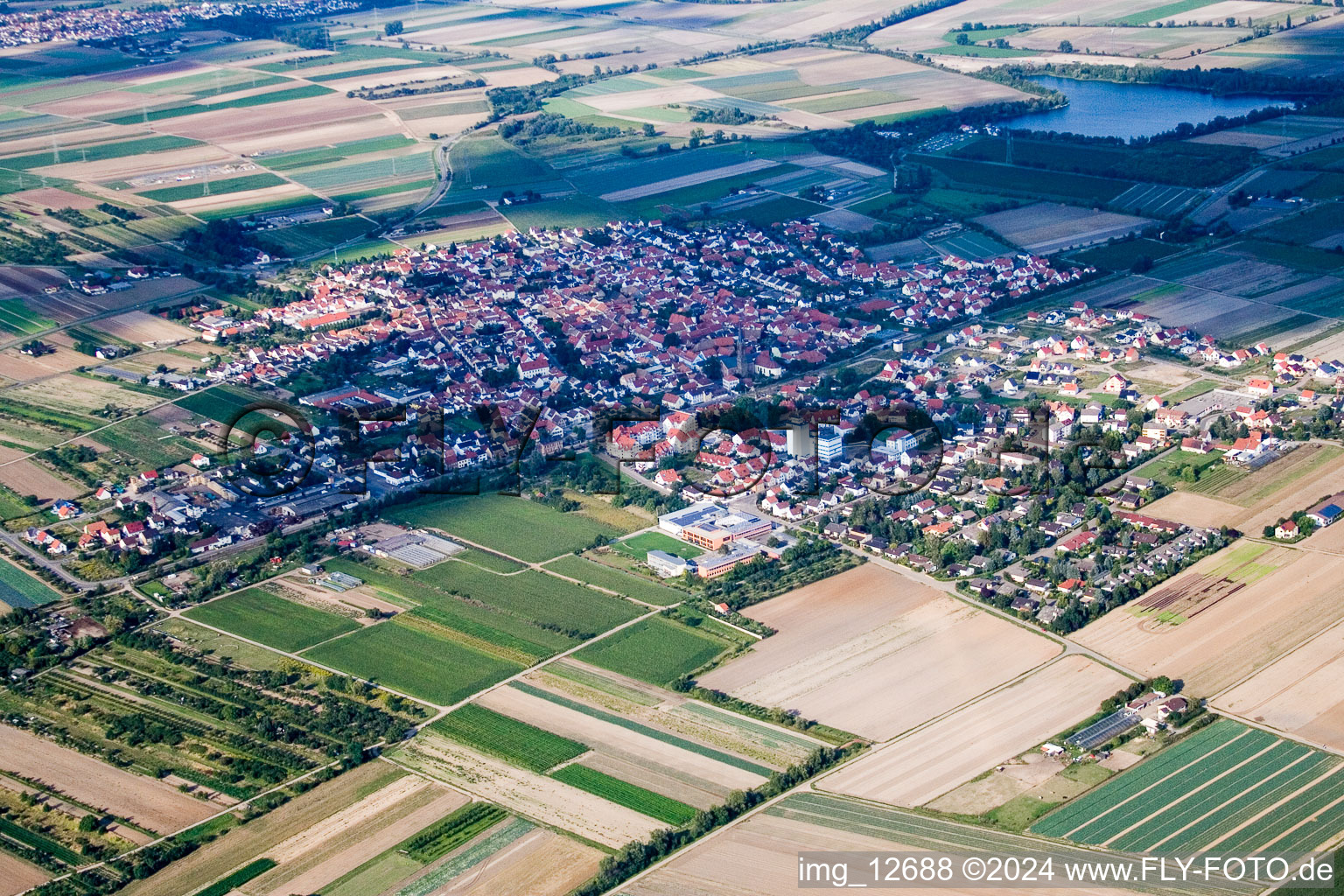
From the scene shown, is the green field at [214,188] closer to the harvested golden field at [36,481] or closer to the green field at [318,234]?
the green field at [318,234]

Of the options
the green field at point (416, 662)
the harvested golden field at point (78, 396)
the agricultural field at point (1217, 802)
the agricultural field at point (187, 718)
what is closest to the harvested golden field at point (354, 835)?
the agricultural field at point (187, 718)

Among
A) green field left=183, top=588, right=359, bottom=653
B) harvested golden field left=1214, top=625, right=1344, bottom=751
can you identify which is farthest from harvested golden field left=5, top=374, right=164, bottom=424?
harvested golden field left=1214, top=625, right=1344, bottom=751

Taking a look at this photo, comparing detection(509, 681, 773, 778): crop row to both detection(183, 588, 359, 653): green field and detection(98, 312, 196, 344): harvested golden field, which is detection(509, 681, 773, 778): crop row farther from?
detection(98, 312, 196, 344): harvested golden field

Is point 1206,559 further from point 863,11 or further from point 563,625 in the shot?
point 863,11

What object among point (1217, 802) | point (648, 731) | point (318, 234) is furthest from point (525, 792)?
point (318, 234)

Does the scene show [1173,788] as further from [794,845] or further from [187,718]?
[187,718]
